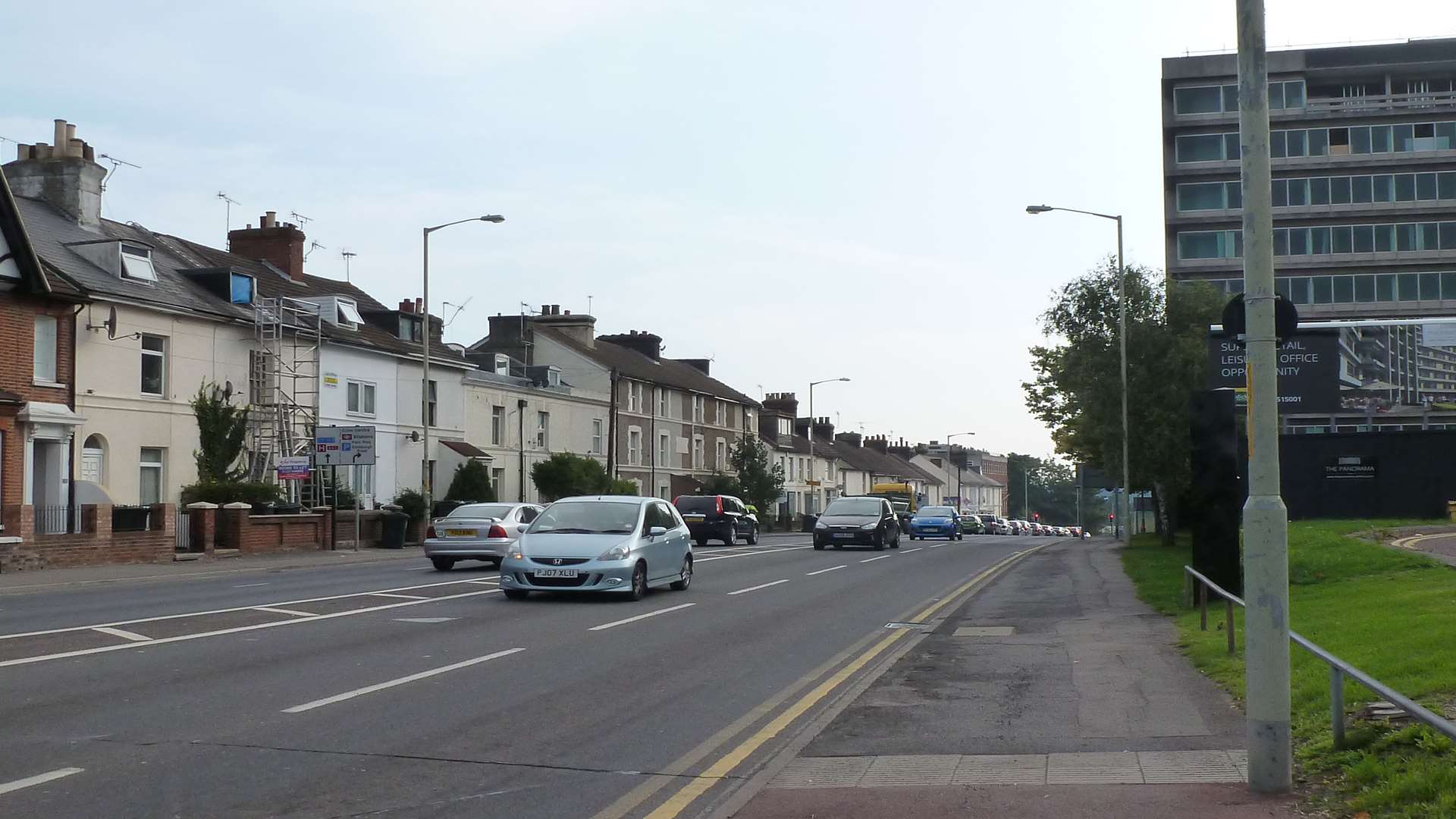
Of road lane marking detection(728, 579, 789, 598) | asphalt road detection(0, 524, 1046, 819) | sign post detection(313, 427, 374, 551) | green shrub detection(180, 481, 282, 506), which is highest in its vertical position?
sign post detection(313, 427, 374, 551)

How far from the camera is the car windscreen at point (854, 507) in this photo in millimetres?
40156

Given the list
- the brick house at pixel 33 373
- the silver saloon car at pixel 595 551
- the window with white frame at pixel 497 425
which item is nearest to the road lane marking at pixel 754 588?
the silver saloon car at pixel 595 551

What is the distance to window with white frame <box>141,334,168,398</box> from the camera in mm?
36906

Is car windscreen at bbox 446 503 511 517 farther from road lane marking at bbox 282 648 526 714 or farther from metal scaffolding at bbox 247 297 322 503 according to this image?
metal scaffolding at bbox 247 297 322 503

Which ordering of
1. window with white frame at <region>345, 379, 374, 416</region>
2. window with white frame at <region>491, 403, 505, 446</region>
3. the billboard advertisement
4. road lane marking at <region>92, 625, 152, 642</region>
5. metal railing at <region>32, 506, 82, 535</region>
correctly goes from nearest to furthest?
road lane marking at <region>92, 625, 152, 642</region>
metal railing at <region>32, 506, 82, 535</region>
the billboard advertisement
window with white frame at <region>345, 379, 374, 416</region>
window with white frame at <region>491, 403, 505, 446</region>

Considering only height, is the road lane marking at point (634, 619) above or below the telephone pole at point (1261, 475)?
below

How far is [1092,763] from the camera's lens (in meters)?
8.02

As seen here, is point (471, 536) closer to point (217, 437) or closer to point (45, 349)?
point (217, 437)

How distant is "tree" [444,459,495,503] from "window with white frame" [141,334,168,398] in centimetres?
1364

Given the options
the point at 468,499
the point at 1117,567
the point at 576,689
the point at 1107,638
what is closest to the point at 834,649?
the point at 1107,638

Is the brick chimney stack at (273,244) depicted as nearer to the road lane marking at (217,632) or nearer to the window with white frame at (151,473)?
the window with white frame at (151,473)

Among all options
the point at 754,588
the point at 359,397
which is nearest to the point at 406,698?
the point at 754,588

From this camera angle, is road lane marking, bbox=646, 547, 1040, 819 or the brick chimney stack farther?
the brick chimney stack

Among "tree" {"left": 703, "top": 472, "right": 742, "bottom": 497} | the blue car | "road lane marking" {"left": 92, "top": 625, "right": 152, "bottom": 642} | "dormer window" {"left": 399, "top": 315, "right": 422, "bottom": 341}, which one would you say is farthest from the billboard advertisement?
"tree" {"left": 703, "top": 472, "right": 742, "bottom": 497}
